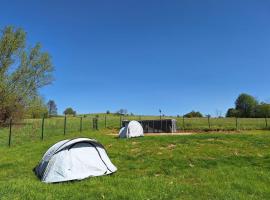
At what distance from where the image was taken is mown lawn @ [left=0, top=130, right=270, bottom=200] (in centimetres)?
674

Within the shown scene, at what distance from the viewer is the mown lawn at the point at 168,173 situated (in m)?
6.74

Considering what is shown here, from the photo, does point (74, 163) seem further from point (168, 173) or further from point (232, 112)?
point (232, 112)

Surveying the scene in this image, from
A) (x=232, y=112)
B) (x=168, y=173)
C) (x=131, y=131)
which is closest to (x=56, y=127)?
(x=131, y=131)

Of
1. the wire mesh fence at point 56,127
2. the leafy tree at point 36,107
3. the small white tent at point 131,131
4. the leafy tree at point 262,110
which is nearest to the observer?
the small white tent at point 131,131

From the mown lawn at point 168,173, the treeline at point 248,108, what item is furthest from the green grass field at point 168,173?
the treeline at point 248,108

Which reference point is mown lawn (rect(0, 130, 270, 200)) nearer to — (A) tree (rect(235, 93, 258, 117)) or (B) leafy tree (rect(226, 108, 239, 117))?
(B) leafy tree (rect(226, 108, 239, 117))

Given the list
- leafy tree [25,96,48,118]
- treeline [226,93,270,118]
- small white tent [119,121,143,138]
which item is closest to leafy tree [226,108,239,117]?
treeline [226,93,270,118]

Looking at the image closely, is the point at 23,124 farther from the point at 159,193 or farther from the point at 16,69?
the point at 159,193

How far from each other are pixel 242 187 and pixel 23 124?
2531cm

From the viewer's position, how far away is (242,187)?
24.4ft

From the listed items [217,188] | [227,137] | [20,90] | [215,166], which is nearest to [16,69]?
[20,90]

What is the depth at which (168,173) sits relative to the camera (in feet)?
31.0

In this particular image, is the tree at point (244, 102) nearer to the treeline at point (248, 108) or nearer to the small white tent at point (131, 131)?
the treeline at point (248, 108)

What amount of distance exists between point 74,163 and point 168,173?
316cm
